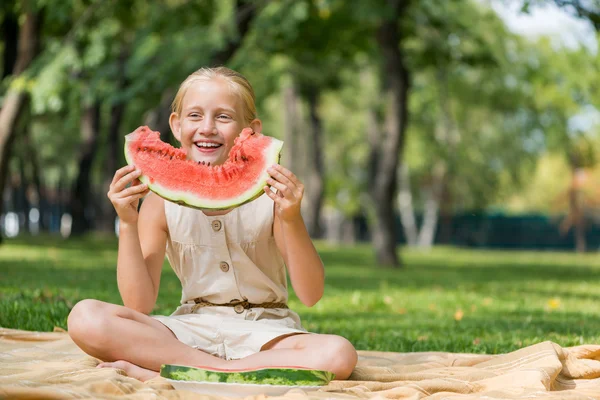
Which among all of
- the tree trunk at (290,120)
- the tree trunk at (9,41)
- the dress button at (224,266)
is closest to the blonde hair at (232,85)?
the dress button at (224,266)

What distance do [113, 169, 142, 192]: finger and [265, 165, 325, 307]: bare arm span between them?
567 mm

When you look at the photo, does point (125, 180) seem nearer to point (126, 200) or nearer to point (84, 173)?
point (126, 200)

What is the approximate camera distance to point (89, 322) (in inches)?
128

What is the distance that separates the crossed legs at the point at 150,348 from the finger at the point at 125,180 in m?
0.48

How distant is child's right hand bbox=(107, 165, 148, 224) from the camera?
332 centimetres

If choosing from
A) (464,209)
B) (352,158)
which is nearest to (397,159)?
(352,158)

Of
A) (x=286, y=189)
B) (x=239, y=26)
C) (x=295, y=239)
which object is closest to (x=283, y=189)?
(x=286, y=189)

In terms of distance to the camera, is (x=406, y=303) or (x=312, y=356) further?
(x=406, y=303)

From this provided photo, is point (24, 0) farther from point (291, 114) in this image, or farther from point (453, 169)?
point (453, 169)

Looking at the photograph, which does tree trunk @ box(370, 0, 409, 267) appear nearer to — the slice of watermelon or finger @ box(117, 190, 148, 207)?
the slice of watermelon

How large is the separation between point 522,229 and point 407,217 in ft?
25.0

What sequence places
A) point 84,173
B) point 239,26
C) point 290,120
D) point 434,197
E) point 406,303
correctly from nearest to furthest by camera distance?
point 406,303, point 239,26, point 84,173, point 290,120, point 434,197

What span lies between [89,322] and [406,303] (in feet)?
15.6

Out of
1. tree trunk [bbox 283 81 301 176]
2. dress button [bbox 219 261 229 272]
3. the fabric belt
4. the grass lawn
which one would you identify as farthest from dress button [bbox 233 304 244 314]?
tree trunk [bbox 283 81 301 176]
